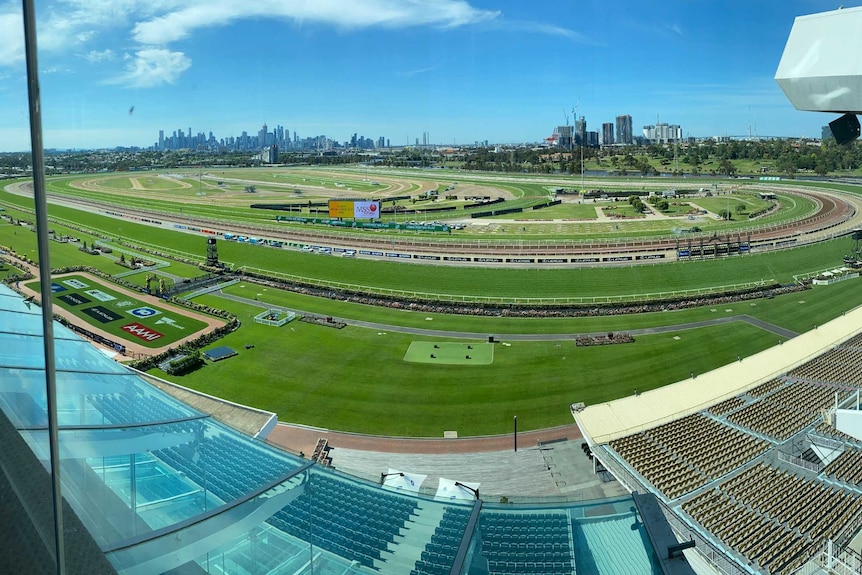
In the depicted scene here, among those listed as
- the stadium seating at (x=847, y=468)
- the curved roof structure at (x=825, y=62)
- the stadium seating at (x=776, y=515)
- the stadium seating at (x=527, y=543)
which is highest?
the curved roof structure at (x=825, y=62)

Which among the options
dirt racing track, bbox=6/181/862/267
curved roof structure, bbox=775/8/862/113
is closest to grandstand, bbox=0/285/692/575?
curved roof structure, bbox=775/8/862/113

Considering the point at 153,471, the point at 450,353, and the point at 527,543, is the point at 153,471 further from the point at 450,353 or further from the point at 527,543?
the point at 450,353

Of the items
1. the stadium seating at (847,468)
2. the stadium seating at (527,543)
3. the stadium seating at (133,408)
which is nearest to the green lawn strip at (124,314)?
the stadium seating at (133,408)

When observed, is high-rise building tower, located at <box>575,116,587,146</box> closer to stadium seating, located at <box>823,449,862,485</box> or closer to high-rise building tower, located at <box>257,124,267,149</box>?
high-rise building tower, located at <box>257,124,267,149</box>

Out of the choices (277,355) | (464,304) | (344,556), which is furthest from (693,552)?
(464,304)

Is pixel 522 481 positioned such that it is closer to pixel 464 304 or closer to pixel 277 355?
pixel 277 355

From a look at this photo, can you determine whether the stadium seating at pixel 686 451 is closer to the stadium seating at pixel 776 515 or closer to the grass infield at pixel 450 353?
the stadium seating at pixel 776 515
